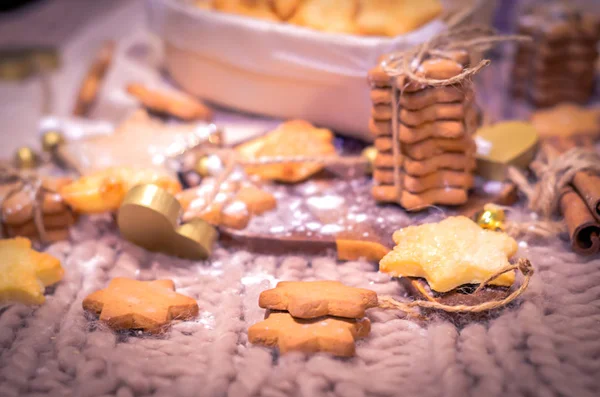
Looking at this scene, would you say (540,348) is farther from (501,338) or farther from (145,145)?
(145,145)

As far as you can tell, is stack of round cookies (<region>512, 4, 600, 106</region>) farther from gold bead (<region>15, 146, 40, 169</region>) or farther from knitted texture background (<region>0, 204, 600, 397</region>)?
gold bead (<region>15, 146, 40, 169</region>)

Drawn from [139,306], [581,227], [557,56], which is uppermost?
[557,56]

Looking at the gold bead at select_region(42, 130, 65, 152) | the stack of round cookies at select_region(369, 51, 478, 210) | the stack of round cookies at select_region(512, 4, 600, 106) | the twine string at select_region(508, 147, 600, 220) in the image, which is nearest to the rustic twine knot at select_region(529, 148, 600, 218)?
the twine string at select_region(508, 147, 600, 220)

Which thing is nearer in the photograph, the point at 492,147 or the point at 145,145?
the point at 492,147

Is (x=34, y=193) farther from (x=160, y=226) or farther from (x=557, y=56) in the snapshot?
(x=557, y=56)

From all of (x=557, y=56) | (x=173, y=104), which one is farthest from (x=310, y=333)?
(x=557, y=56)

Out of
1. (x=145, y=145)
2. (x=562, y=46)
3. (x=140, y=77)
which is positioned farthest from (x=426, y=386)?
(x=140, y=77)
